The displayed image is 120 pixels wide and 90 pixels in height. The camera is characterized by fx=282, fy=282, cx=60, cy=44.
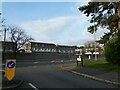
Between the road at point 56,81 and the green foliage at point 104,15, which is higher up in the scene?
the green foliage at point 104,15

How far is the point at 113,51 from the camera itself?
28906mm

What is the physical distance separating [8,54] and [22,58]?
10.7ft

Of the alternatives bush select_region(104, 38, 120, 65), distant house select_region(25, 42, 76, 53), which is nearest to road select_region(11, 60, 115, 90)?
bush select_region(104, 38, 120, 65)

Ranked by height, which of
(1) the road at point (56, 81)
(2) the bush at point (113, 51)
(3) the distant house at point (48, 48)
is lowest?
(1) the road at point (56, 81)

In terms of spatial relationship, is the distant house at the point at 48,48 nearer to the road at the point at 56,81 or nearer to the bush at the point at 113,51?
the bush at the point at 113,51

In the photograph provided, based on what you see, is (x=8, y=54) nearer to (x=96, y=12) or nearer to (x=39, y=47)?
(x=96, y=12)

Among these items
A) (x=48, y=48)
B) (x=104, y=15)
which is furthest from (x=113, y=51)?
(x=48, y=48)

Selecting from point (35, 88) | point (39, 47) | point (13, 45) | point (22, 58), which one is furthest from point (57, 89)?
point (39, 47)

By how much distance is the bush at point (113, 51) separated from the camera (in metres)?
28.3

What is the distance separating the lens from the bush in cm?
2833

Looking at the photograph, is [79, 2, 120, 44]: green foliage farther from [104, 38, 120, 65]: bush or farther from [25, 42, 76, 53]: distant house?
[25, 42, 76, 53]: distant house

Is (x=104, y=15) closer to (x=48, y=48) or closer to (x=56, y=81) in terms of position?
(x=56, y=81)

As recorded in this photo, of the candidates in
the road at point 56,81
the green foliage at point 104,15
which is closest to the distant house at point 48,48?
the green foliage at point 104,15

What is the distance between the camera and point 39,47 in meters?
124
